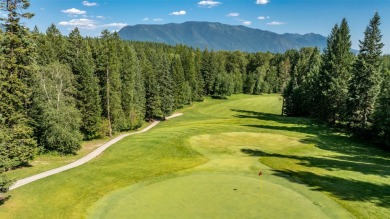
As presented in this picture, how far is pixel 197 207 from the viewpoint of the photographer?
18438 mm

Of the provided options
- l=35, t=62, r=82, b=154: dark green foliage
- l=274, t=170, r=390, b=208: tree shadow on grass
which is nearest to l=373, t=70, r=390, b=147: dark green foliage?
l=274, t=170, r=390, b=208: tree shadow on grass

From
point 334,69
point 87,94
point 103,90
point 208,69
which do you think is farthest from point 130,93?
point 208,69

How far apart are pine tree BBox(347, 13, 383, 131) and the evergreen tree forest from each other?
14 cm

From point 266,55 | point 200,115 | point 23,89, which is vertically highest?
point 266,55

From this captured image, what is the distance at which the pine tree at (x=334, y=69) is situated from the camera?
59719 mm

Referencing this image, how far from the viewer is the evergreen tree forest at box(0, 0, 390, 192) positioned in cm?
3185

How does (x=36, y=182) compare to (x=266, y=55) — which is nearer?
(x=36, y=182)

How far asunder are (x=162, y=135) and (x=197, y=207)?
28.2 m

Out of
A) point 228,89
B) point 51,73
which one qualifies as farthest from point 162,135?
point 228,89

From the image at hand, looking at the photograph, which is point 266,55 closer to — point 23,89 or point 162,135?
point 162,135

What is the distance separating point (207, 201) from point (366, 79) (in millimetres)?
39996

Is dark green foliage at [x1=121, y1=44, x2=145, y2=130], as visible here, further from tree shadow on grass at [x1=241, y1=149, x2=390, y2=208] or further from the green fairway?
tree shadow on grass at [x1=241, y1=149, x2=390, y2=208]

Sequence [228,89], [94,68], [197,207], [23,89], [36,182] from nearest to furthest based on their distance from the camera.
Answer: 1. [197,207]
2. [36,182]
3. [23,89]
4. [94,68]
5. [228,89]

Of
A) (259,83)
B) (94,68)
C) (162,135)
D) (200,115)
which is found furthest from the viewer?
(259,83)
